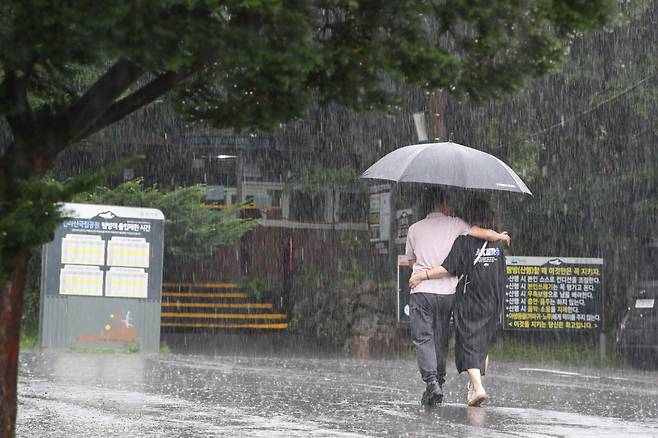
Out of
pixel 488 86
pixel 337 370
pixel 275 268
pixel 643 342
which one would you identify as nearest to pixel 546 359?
pixel 643 342

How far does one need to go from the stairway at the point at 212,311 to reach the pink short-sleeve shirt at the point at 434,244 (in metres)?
14.8

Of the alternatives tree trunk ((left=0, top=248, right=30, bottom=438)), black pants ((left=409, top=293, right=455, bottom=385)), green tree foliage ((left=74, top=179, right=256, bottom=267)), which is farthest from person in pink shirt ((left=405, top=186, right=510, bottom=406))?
green tree foliage ((left=74, top=179, right=256, bottom=267))

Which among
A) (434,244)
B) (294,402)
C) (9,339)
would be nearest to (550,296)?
(434,244)

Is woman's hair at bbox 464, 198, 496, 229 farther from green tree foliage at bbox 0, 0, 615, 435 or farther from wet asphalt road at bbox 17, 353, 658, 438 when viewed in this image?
green tree foliage at bbox 0, 0, 615, 435

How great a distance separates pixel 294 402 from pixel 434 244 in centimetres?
170

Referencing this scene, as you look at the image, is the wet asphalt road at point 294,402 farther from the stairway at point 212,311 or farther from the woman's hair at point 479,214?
the stairway at point 212,311

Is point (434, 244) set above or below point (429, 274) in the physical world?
above

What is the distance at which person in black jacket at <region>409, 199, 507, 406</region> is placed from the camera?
1027 cm

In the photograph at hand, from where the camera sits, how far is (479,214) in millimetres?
10516

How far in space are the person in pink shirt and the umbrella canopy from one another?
1.29 feet

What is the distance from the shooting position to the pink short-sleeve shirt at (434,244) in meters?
10.4

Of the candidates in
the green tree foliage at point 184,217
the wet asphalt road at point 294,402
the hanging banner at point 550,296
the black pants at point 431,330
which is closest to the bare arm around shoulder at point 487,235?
the black pants at point 431,330

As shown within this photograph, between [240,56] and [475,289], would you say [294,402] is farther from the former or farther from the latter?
[240,56]

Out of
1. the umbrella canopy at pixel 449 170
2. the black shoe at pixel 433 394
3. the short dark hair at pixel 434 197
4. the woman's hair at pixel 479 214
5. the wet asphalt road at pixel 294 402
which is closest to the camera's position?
the wet asphalt road at pixel 294 402
